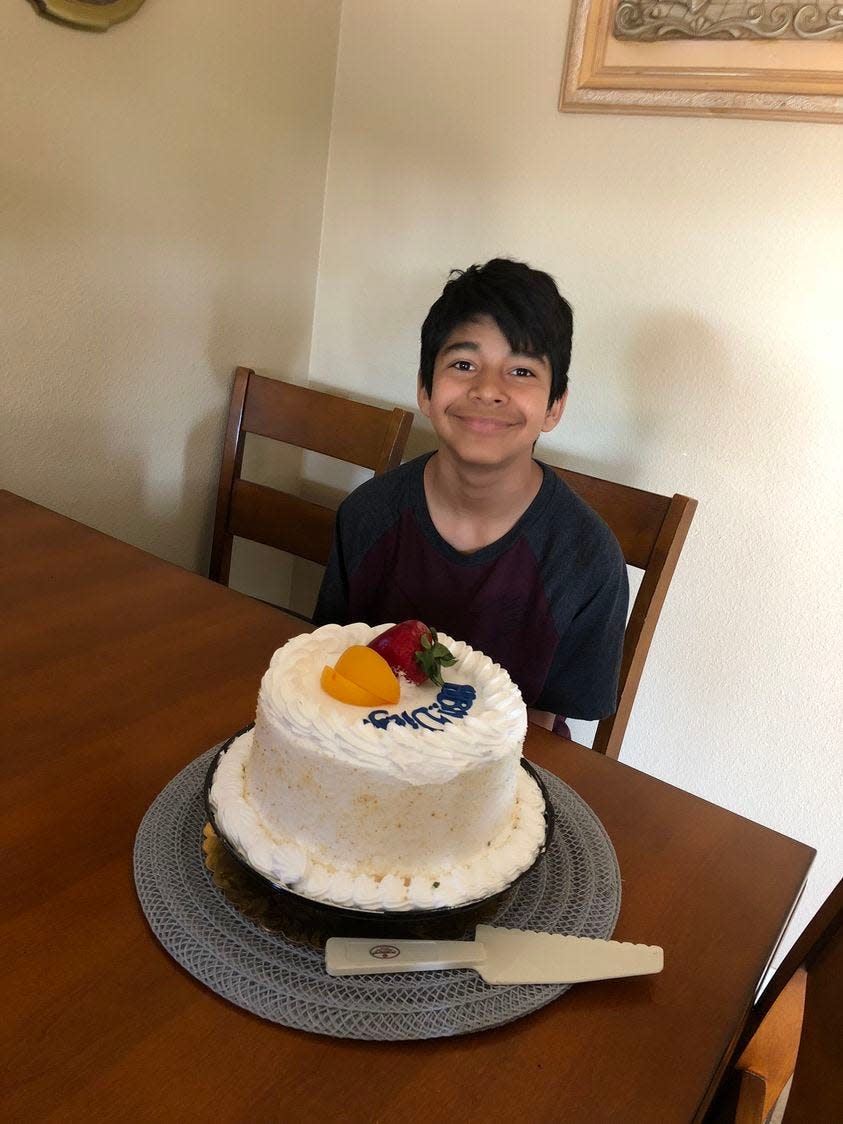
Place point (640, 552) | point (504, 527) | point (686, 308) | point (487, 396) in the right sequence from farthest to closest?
point (686, 308), point (640, 552), point (504, 527), point (487, 396)

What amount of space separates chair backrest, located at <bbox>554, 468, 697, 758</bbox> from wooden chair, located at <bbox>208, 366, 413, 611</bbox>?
46 centimetres

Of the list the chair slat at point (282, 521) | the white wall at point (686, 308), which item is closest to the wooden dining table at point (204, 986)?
the chair slat at point (282, 521)

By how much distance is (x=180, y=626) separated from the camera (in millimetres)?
1077

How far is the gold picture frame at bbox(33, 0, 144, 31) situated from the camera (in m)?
1.33

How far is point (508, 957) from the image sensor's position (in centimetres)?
63

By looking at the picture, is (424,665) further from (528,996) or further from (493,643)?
(493,643)

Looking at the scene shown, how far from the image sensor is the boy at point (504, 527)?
116cm

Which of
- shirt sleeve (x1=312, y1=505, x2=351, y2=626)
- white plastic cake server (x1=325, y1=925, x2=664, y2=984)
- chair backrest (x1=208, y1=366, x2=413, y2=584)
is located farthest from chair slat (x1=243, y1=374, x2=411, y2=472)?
white plastic cake server (x1=325, y1=925, x2=664, y2=984)

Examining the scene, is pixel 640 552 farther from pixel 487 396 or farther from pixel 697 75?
pixel 697 75

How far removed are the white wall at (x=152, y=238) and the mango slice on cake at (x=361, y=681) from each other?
114 cm

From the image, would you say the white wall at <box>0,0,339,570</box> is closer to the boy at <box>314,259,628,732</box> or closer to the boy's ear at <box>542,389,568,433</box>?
the boy at <box>314,259,628,732</box>

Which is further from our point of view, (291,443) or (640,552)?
(291,443)

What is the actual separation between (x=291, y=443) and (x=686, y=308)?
0.85 m

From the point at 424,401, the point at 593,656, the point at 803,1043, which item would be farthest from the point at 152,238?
the point at 803,1043
